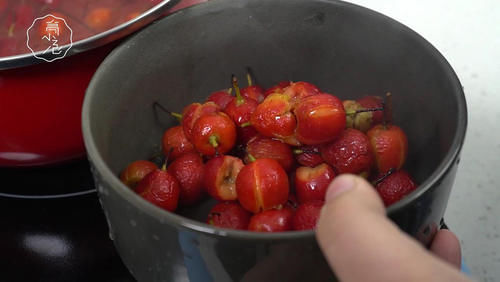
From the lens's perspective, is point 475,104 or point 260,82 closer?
point 260,82

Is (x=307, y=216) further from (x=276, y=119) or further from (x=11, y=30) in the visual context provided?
(x=11, y=30)

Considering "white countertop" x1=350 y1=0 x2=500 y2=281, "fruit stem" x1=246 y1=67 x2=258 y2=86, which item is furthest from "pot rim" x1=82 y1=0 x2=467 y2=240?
"white countertop" x1=350 y1=0 x2=500 y2=281

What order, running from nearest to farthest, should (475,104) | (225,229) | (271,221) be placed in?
1. (225,229)
2. (271,221)
3. (475,104)

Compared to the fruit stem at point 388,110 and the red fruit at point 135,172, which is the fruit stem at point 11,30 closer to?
the red fruit at point 135,172

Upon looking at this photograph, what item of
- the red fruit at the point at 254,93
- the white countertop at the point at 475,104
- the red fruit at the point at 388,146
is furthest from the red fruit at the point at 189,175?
the white countertop at the point at 475,104

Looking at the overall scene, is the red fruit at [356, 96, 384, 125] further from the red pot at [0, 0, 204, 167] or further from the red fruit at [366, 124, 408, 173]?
the red pot at [0, 0, 204, 167]

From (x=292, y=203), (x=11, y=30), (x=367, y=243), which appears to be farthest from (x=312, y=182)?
(x=11, y=30)
